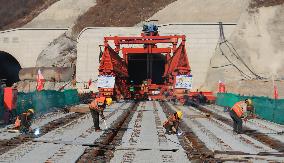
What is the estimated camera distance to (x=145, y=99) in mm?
51562

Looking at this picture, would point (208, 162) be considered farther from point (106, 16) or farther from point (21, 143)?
point (106, 16)

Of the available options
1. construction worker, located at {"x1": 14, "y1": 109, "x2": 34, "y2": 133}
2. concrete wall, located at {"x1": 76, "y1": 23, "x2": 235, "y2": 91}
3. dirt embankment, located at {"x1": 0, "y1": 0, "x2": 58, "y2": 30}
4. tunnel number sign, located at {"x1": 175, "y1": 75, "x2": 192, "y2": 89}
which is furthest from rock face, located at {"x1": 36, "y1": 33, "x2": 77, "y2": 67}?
construction worker, located at {"x1": 14, "y1": 109, "x2": 34, "y2": 133}

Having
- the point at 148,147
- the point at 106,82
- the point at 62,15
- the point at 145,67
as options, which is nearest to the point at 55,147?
the point at 148,147

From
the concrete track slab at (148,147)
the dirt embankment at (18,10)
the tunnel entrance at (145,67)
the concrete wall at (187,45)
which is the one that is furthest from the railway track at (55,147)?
the dirt embankment at (18,10)

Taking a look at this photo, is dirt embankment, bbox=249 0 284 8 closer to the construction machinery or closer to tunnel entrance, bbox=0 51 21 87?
the construction machinery

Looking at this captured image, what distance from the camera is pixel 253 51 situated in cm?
5803

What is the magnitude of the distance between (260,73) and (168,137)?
1567 inches

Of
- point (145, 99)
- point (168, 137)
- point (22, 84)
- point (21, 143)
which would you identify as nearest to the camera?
point (21, 143)

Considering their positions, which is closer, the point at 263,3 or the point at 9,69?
the point at 263,3

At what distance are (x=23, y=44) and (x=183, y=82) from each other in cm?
3598

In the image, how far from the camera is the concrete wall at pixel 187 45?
194 feet

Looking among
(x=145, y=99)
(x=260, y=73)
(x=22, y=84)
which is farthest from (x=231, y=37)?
(x=22, y=84)

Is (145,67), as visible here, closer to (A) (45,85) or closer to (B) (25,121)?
(A) (45,85)

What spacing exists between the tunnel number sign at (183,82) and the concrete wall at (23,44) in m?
34.0
